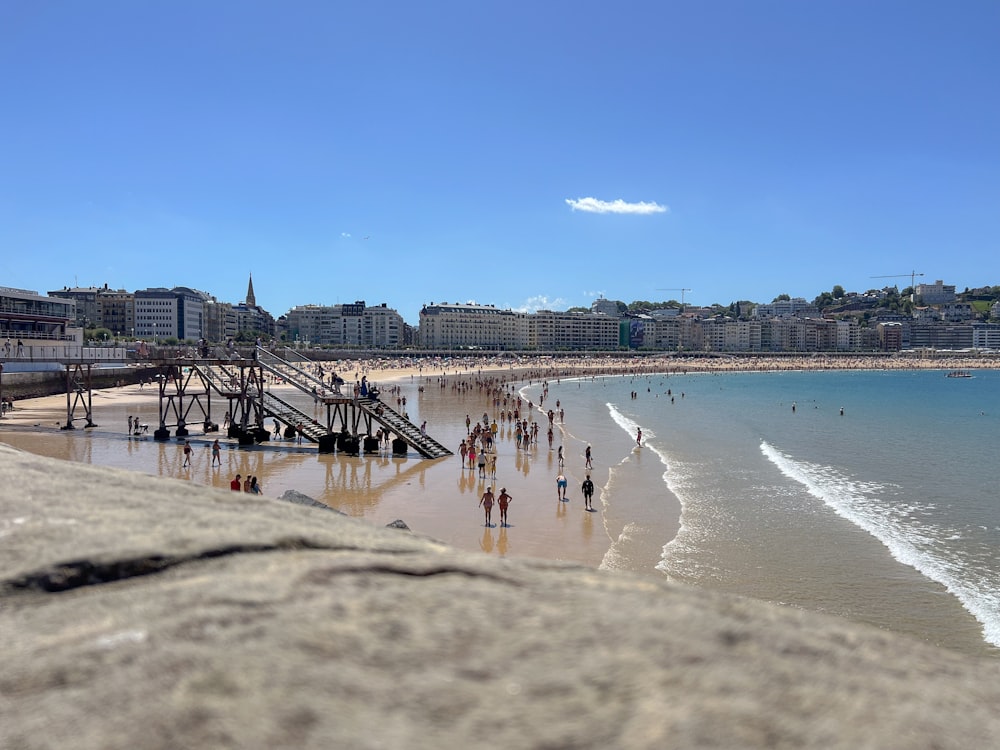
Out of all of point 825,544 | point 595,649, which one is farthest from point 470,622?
point 825,544

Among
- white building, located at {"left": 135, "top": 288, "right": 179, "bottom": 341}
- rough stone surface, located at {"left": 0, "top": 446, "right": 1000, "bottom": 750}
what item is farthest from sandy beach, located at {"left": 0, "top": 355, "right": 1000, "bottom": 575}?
white building, located at {"left": 135, "top": 288, "right": 179, "bottom": 341}

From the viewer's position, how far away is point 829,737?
1.96m

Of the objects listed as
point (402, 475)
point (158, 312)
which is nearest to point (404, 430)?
point (402, 475)

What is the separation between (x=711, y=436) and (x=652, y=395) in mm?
35505

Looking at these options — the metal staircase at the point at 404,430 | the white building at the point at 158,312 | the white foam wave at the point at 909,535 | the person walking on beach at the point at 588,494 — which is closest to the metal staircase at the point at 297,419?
the metal staircase at the point at 404,430

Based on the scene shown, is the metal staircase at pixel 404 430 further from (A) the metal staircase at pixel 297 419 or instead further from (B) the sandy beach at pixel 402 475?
(A) the metal staircase at pixel 297 419

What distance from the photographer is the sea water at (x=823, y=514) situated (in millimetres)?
12945

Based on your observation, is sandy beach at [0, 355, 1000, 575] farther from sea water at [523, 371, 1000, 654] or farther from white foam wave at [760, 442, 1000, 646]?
white foam wave at [760, 442, 1000, 646]

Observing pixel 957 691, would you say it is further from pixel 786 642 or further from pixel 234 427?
pixel 234 427

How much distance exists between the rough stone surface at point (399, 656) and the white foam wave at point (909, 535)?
11.0 metres

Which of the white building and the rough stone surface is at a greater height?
the white building

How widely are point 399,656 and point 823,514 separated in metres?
19.8

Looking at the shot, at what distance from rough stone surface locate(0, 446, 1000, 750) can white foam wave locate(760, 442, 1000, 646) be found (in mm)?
11034

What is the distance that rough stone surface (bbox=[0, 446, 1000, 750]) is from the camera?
1939 millimetres
